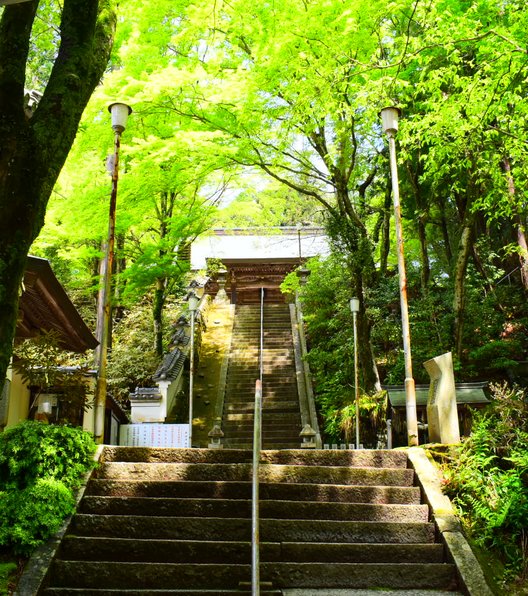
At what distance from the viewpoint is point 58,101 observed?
512 centimetres

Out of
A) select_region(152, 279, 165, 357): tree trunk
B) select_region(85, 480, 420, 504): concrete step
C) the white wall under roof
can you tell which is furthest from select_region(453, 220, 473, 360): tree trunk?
the white wall under roof

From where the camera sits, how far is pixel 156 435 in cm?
1173

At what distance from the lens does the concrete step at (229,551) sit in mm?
5555

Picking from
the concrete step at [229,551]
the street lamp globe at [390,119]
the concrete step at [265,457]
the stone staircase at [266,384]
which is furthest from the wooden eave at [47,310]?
the stone staircase at [266,384]

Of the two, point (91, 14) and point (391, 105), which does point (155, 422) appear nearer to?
point (391, 105)

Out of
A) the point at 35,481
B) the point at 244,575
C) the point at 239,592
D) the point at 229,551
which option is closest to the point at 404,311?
the point at 229,551

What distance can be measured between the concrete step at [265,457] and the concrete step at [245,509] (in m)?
0.79

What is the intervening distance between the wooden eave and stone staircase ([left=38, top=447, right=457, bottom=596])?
232 centimetres

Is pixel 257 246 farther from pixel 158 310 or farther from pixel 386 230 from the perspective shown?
Result: pixel 386 230

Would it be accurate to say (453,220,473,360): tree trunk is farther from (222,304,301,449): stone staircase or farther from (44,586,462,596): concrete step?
(44,586,462,596): concrete step

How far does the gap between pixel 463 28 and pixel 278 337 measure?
46.0 feet

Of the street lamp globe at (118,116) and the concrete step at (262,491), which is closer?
the concrete step at (262,491)

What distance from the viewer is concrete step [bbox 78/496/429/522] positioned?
244 inches

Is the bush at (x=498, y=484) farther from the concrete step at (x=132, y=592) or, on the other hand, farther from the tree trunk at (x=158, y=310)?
the tree trunk at (x=158, y=310)
